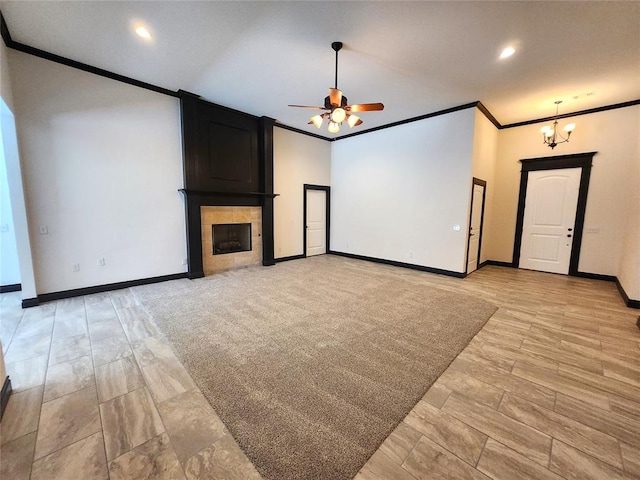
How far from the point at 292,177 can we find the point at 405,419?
235 inches

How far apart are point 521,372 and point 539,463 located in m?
1.00

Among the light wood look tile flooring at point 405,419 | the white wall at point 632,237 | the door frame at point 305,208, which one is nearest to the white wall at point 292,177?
the door frame at point 305,208

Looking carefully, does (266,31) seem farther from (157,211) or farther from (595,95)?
(595,95)

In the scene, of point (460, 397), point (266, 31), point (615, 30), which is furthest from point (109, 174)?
point (615, 30)

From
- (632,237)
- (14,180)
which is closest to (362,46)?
(14,180)

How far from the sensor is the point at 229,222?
5.73 m

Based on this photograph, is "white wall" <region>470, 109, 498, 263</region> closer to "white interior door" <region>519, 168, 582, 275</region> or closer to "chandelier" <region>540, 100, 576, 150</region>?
"white interior door" <region>519, 168, 582, 275</region>

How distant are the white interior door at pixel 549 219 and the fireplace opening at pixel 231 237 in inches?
256

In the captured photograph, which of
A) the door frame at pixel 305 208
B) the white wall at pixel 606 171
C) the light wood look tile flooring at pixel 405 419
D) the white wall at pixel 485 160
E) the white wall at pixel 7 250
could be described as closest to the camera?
the light wood look tile flooring at pixel 405 419

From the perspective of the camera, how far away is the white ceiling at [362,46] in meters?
2.69

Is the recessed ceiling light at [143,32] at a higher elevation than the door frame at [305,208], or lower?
higher

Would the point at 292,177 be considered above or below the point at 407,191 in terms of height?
above

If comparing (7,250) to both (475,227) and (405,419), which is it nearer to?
(405,419)

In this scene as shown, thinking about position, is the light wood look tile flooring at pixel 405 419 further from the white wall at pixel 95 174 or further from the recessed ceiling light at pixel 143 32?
the recessed ceiling light at pixel 143 32
